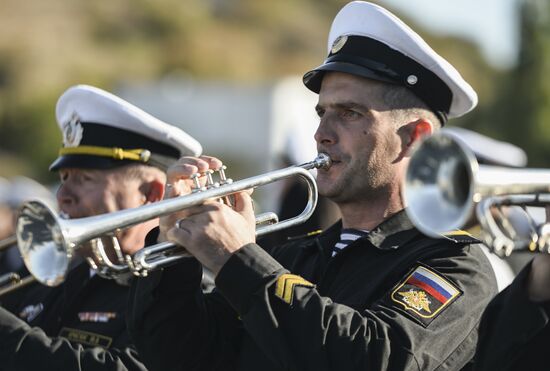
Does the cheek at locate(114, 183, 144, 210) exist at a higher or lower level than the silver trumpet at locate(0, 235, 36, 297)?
higher

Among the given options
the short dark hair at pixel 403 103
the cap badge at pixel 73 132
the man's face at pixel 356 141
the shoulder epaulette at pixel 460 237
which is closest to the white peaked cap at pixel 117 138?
the cap badge at pixel 73 132

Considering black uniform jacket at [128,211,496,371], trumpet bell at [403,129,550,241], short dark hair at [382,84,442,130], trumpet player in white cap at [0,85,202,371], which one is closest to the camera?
trumpet bell at [403,129,550,241]

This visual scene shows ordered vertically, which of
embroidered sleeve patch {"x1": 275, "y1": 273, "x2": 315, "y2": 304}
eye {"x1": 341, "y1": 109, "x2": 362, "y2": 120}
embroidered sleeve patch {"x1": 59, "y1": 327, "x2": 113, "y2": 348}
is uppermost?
eye {"x1": 341, "y1": 109, "x2": 362, "y2": 120}

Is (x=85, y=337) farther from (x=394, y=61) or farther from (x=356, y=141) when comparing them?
(x=394, y=61)

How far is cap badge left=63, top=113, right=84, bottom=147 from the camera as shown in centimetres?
507

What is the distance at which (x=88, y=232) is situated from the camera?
3488mm

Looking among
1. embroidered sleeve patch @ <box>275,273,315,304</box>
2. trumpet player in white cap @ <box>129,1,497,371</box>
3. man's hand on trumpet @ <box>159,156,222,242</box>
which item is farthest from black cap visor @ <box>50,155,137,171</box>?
embroidered sleeve patch @ <box>275,273,315,304</box>

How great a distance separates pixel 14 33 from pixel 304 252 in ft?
178

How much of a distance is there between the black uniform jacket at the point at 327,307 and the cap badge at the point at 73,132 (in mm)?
1329

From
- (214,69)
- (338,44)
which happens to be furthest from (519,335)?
(214,69)

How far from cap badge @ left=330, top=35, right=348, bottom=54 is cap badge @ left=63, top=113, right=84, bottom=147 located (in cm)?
140

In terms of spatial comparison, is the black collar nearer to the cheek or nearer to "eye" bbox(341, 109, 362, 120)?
"eye" bbox(341, 109, 362, 120)

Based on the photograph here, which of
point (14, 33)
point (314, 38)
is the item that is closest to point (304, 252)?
point (14, 33)

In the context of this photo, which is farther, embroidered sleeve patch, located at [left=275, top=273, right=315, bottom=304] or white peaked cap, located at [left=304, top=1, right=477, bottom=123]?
white peaked cap, located at [left=304, top=1, right=477, bottom=123]
